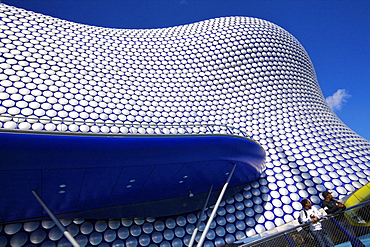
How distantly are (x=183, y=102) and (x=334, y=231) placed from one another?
23.7ft

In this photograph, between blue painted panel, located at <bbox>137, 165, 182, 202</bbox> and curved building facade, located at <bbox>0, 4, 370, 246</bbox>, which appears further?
curved building facade, located at <bbox>0, 4, 370, 246</bbox>

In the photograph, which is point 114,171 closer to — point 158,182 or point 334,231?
point 158,182

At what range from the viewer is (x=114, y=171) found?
3.75m

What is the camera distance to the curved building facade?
5.95m

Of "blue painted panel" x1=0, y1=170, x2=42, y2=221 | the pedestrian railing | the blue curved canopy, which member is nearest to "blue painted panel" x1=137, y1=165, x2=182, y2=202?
the blue curved canopy

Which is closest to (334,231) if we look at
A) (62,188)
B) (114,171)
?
(114,171)

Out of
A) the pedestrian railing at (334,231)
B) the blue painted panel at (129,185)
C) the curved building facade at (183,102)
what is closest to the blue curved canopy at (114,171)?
the blue painted panel at (129,185)

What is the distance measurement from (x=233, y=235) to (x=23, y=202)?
511cm

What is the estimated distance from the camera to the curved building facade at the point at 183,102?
5.95 m

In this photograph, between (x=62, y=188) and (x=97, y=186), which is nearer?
(x=62, y=188)

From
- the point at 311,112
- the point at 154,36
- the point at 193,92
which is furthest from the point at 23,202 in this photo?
the point at 311,112

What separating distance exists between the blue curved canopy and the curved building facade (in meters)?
0.36

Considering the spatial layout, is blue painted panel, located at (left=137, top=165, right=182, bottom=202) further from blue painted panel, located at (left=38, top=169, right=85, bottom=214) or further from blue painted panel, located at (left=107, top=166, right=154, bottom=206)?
blue painted panel, located at (left=38, top=169, right=85, bottom=214)

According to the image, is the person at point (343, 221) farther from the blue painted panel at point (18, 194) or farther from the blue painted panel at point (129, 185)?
the blue painted panel at point (18, 194)
